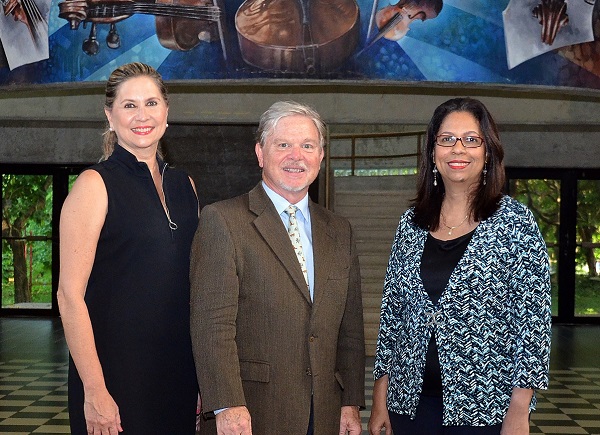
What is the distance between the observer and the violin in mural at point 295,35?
35.7ft

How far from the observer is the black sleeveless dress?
2980mm

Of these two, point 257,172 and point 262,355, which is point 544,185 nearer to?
point 257,172

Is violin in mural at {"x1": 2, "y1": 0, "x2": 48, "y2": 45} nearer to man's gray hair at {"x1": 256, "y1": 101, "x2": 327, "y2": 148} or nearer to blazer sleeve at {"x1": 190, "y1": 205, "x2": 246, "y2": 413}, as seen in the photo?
man's gray hair at {"x1": 256, "y1": 101, "x2": 327, "y2": 148}

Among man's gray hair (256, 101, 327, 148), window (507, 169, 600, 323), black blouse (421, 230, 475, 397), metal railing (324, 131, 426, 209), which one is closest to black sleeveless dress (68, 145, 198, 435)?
man's gray hair (256, 101, 327, 148)

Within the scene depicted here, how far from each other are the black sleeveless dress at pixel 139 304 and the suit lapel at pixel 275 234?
10.7 inches

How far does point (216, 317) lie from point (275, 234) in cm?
35

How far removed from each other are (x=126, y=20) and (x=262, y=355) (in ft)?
28.2

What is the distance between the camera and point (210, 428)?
3043mm

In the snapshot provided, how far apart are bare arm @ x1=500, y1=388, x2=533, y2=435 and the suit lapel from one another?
2.42 ft

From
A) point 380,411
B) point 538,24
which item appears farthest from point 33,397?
point 538,24

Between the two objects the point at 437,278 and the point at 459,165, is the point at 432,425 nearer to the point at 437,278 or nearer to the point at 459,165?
the point at 437,278

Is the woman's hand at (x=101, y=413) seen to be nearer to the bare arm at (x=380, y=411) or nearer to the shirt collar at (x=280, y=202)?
the shirt collar at (x=280, y=202)

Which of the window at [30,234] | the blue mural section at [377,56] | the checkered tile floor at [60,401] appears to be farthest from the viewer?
the window at [30,234]

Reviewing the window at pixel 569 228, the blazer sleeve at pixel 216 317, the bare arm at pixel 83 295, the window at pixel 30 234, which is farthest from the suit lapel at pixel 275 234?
the window at pixel 30 234
